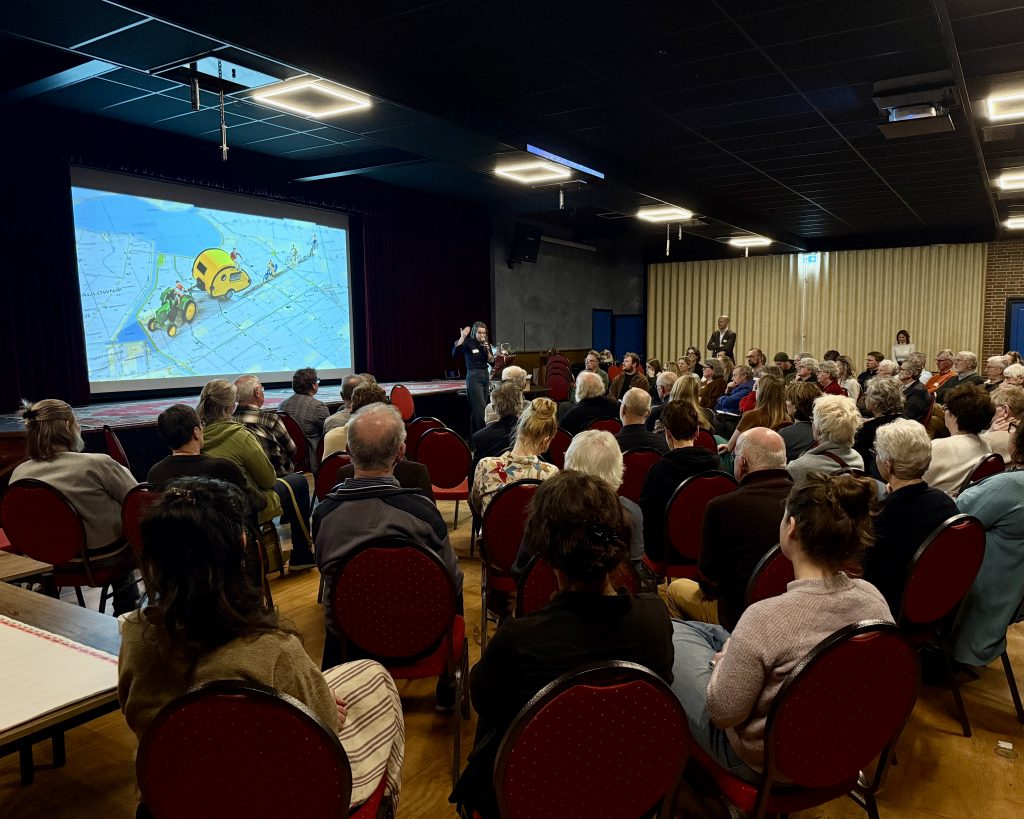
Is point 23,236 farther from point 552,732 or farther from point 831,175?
point 831,175

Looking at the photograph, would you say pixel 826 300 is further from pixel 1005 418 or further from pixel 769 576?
pixel 769 576

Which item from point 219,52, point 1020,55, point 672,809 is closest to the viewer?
point 672,809

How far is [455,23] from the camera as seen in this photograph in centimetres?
423

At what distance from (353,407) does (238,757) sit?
3.33 m

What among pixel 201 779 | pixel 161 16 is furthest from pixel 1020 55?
pixel 201 779

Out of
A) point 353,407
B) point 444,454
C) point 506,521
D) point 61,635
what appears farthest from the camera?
point 444,454

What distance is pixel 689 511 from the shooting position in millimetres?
3148

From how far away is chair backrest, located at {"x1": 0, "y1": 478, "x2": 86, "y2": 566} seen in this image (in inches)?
118

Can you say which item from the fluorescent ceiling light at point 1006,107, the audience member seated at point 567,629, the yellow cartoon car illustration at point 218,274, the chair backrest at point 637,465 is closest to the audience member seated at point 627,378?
the chair backrest at point 637,465

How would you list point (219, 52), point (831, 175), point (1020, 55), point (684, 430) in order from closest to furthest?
point (684, 430) → point (219, 52) → point (1020, 55) → point (831, 175)

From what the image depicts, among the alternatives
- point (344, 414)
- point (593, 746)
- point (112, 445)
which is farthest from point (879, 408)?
point (112, 445)

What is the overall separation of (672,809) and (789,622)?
0.48 metres

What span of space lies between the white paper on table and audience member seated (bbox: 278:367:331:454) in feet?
12.6

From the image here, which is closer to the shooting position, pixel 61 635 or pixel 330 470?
pixel 61 635
